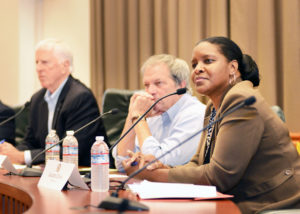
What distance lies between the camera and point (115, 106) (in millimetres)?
3375

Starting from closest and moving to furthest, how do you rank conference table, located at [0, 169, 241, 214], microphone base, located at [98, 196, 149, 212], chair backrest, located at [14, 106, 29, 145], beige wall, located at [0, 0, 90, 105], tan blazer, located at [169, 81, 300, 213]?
microphone base, located at [98, 196, 149, 212], conference table, located at [0, 169, 241, 214], tan blazer, located at [169, 81, 300, 213], chair backrest, located at [14, 106, 29, 145], beige wall, located at [0, 0, 90, 105]

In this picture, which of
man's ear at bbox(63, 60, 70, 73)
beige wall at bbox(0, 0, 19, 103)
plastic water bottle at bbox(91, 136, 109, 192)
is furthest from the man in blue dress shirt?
beige wall at bbox(0, 0, 19, 103)

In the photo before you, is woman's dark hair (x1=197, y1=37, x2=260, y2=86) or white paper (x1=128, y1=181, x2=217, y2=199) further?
woman's dark hair (x1=197, y1=37, x2=260, y2=86)

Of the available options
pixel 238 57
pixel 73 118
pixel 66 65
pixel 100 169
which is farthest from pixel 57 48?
pixel 100 169

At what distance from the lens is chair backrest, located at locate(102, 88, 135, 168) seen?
337cm

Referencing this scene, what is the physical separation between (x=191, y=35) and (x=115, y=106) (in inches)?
37.3

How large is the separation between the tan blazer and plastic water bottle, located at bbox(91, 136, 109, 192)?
269mm

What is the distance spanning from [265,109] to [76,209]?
881 mm

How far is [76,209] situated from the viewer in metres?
1.36

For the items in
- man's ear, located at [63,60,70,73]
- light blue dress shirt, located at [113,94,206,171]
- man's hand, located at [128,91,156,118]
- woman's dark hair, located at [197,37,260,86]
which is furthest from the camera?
man's ear, located at [63,60,70,73]

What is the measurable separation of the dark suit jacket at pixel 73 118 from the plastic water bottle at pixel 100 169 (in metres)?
1.31

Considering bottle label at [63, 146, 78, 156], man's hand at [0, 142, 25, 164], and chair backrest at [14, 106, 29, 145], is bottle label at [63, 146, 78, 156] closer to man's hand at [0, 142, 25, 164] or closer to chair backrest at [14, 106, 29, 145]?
man's hand at [0, 142, 25, 164]

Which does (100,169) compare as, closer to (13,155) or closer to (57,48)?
(13,155)

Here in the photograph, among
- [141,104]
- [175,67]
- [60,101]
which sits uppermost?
[175,67]
